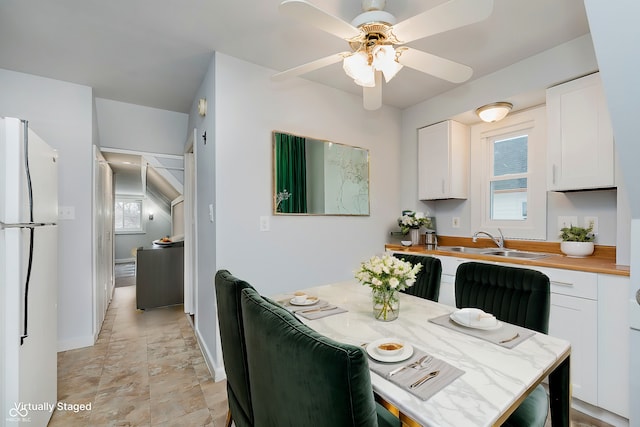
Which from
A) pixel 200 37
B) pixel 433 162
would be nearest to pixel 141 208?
pixel 200 37

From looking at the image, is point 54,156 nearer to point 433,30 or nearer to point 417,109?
point 433,30

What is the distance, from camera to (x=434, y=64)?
61.2 inches

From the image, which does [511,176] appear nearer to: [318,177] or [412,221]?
[412,221]

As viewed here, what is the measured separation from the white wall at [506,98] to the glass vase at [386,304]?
190cm

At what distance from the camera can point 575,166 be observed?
81.9 inches

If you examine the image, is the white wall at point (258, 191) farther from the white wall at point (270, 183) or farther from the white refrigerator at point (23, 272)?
the white refrigerator at point (23, 272)

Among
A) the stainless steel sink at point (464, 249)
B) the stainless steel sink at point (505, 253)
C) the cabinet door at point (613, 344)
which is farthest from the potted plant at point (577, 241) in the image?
the stainless steel sink at point (464, 249)

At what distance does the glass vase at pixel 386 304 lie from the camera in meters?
1.30

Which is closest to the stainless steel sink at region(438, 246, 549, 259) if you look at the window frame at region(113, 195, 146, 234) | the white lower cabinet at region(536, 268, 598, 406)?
the white lower cabinet at region(536, 268, 598, 406)

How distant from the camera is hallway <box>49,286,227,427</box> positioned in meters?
1.76

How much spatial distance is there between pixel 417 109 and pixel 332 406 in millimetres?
3173

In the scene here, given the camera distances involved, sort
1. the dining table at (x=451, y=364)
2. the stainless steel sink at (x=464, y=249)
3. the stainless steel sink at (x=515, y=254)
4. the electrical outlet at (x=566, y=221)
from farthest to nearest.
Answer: the stainless steel sink at (x=464, y=249) < the stainless steel sink at (x=515, y=254) < the electrical outlet at (x=566, y=221) < the dining table at (x=451, y=364)

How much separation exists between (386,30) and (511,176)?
203 centimetres

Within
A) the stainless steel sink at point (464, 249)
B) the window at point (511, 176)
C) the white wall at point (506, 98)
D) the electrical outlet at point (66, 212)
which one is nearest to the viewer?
the white wall at point (506, 98)
